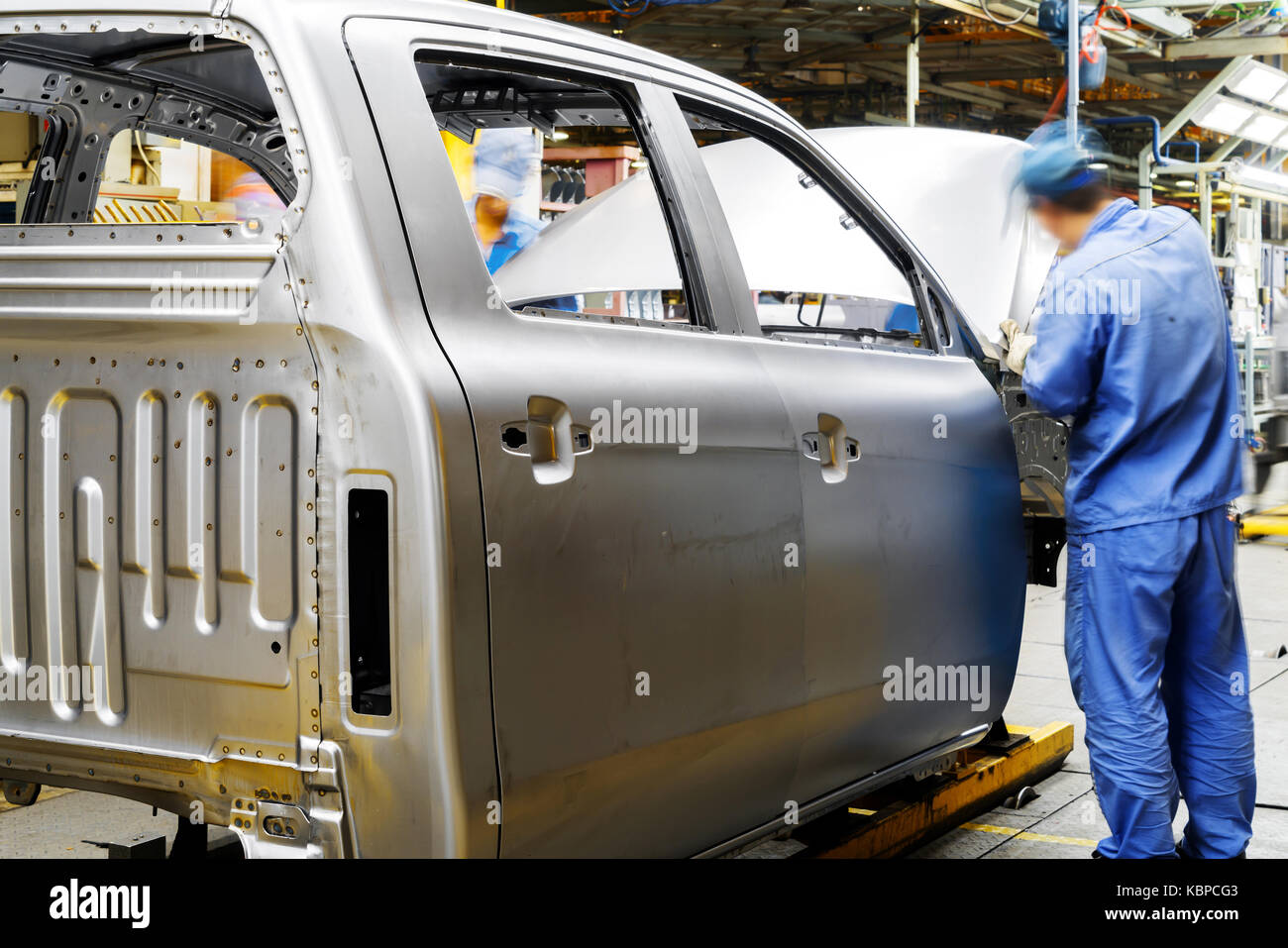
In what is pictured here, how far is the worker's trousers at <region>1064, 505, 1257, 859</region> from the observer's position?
345cm

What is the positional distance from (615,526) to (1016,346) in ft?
6.02

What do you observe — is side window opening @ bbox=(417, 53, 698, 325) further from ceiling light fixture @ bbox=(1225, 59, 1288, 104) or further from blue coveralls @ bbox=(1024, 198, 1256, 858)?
ceiling light fixture @ bbox=(1225, 59, 1288, 104)

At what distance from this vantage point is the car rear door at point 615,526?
7.34 ft

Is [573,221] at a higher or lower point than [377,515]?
higher

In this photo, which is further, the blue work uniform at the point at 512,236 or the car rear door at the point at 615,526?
the blue work uniform at the point at 512,236

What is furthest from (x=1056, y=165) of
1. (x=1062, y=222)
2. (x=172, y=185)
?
(x=172, y=185)

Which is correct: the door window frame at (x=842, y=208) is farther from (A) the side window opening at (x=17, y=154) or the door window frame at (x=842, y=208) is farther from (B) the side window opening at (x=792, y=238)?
(A) the side window opening at (x=17, y=154)

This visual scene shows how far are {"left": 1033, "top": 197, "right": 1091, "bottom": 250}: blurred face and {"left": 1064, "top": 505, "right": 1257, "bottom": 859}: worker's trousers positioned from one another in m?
0.80

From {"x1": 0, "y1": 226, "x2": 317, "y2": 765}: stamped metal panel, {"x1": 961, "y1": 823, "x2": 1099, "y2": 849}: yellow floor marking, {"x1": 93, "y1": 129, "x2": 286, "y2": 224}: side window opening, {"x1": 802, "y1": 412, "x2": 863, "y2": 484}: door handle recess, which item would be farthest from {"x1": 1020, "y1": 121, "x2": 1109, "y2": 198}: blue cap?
{"x1": 93, "y1": 129, "x2": 286, "y2": 224}: side window opening

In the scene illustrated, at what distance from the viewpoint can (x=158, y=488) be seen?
2.31m

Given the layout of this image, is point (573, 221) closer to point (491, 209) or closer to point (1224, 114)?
point (491, 209)

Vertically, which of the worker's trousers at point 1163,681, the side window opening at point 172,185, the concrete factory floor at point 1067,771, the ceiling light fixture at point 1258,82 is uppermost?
the ceiling light fixture at point 1258,82

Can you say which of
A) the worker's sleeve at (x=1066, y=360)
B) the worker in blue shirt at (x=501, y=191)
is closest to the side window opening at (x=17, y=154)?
the worker in blue shirt at (x=501, y=191)
